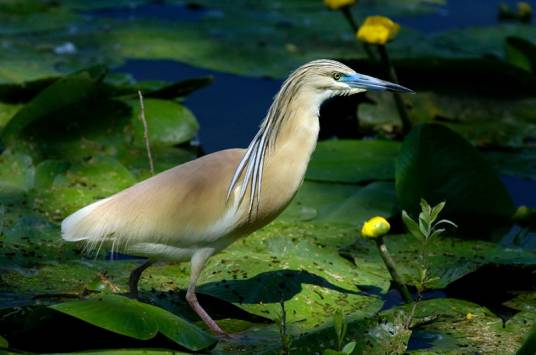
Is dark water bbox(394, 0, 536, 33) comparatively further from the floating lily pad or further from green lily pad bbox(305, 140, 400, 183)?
the floating lily pad

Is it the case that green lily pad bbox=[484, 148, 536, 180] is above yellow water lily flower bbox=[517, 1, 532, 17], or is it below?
above

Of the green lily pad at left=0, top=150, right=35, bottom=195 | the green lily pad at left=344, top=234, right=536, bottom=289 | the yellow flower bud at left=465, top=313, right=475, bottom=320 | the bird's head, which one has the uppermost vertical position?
the bird's head

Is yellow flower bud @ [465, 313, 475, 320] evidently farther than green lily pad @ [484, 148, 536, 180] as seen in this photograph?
No

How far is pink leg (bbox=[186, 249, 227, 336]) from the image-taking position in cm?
366

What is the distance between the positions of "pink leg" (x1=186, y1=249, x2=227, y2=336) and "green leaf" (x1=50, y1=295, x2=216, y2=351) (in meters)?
0.58

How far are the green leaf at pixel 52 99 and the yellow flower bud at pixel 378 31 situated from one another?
3.98ft

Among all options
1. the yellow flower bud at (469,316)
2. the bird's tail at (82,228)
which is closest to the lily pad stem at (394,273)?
the yellow flower bud at (469,316)

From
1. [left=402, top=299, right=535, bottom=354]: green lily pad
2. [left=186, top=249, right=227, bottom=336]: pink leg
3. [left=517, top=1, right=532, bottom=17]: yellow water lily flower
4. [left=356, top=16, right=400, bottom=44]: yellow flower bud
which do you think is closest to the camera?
[left=402, top=299, right=535, bottom=354]: green lily pad

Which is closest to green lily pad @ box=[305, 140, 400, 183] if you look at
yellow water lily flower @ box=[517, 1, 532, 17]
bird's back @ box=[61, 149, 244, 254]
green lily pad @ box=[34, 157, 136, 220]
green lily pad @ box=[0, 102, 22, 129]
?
green lily pad @ box=[34, 157, 136, 220]

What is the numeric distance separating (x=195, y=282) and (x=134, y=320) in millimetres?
699

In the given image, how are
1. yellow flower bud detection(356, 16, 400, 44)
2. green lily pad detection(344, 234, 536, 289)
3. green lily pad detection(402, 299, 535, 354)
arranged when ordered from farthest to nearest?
yellow flower bud detection(356, 16, 400, 44) → green lily pad detection(344, 234, 536, 289) → green lily pad detection(402, 299, 535, 354)

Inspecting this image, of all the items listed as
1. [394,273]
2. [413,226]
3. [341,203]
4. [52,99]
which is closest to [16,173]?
[52,99]

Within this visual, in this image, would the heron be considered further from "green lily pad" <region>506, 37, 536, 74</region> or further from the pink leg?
"green lily pad" <region>506, 37, 536, 74</region>

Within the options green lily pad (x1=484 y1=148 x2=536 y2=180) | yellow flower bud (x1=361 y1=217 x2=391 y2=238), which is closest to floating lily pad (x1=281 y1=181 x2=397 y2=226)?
green lily pad (x1=484 y1=148 x2=536 y2=180)
